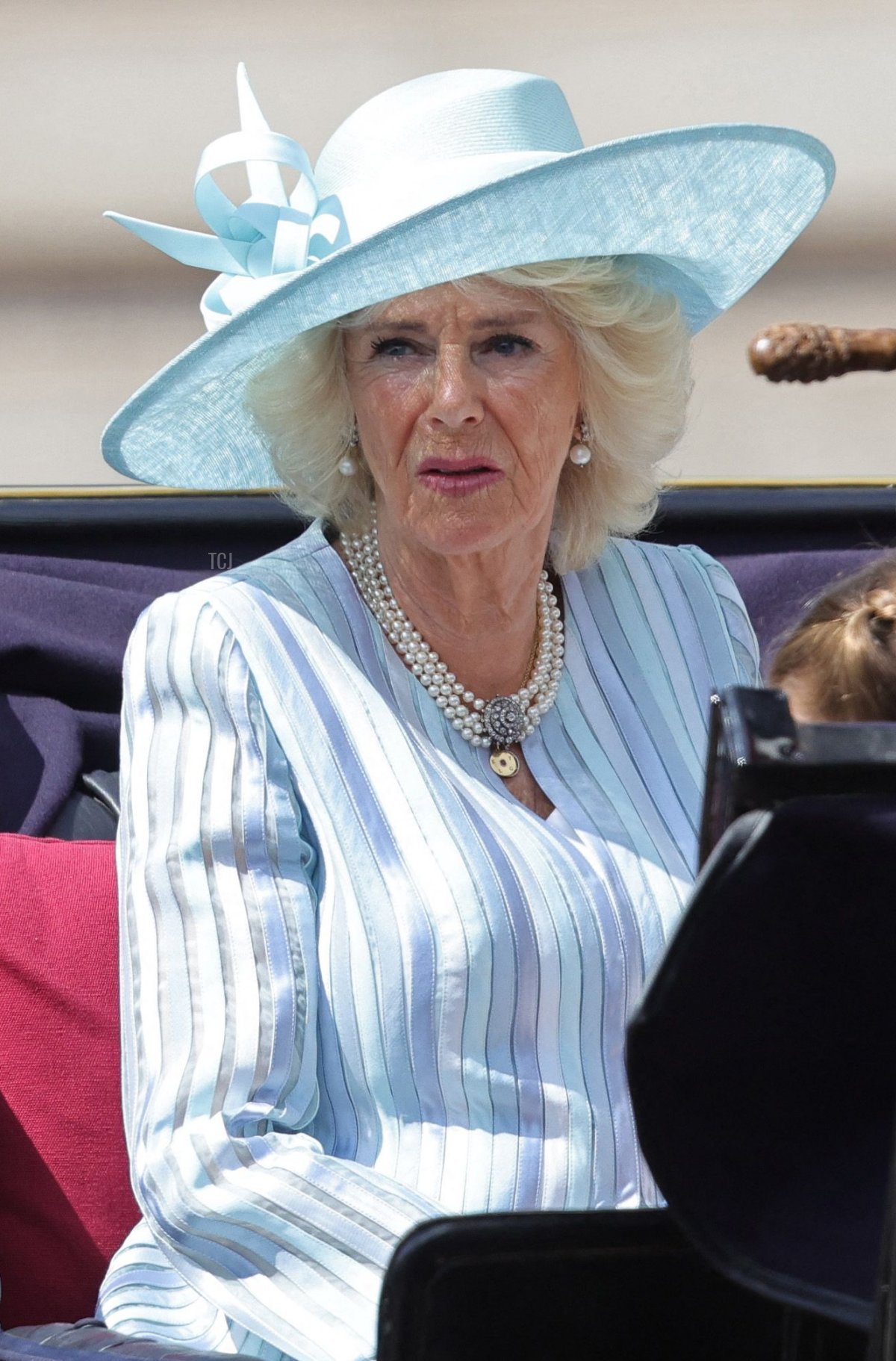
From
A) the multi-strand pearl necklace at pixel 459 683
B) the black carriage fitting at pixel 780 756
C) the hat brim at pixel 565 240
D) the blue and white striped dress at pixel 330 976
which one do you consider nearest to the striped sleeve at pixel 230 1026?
the blue and white striped dress at pixel 330 976

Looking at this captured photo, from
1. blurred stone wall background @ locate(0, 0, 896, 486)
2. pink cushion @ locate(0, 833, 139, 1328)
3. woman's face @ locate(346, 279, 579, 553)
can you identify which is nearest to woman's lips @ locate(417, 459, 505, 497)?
woman's face @ locate(346, 279, 579, 553)

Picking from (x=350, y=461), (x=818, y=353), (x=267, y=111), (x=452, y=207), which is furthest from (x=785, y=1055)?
(x=267, y=111)

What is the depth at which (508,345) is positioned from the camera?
1595 mm

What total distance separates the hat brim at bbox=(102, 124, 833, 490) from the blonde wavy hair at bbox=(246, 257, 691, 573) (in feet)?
0.12

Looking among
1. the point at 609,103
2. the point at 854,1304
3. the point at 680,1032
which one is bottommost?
the point at 854,1304

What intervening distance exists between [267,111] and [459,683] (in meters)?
1.66

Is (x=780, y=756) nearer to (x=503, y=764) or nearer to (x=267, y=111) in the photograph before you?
(x=503, y=764)

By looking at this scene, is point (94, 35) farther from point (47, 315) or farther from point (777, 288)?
point (777, 288)

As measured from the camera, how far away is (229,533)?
7.27ft

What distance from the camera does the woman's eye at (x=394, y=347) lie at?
1.59 meters

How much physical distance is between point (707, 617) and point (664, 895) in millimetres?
439

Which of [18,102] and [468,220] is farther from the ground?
[18,102]

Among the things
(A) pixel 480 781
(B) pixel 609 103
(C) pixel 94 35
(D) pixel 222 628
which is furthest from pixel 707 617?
(C) pixel 94 35

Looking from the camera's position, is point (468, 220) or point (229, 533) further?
point (229, 533)
